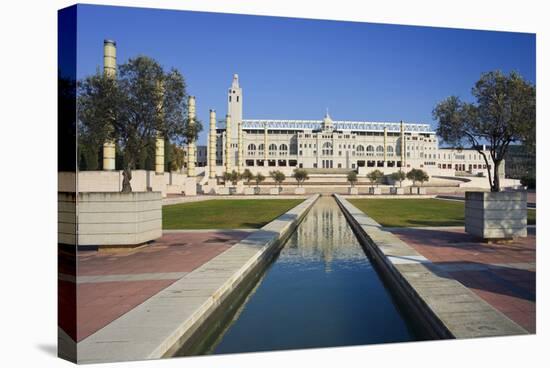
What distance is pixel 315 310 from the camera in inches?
239

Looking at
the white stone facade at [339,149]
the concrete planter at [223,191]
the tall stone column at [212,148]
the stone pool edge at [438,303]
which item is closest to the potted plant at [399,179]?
the concrete planter at [223,191]

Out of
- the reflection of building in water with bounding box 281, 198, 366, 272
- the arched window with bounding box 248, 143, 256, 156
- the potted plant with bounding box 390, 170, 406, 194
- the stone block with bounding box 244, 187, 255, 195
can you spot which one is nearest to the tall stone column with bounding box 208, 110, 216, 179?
the stone block with bounding box 244, 187, 255, 195

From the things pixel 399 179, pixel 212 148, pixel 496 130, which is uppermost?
pixel 212 148

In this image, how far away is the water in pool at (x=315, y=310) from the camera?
5.15 meters

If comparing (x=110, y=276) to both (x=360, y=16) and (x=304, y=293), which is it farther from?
(x=360, y=16)

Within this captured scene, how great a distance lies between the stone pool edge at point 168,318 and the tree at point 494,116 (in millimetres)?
5776

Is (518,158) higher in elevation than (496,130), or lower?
lower

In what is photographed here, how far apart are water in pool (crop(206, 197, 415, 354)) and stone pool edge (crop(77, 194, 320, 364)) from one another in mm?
380

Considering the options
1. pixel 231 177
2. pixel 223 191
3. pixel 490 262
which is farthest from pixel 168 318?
pixel 231 177

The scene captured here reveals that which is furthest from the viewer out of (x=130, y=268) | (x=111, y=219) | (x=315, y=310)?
(x=111, y=219)

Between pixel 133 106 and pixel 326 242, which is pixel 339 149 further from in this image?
pixel 133 106

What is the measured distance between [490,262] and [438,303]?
10.2ft

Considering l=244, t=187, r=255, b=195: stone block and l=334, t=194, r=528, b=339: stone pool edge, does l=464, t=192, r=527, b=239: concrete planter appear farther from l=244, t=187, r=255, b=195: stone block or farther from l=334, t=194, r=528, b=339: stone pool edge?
l=244, t=187, r=255, b=195: stone block

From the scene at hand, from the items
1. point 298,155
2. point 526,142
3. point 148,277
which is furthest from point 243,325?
point 298,155
